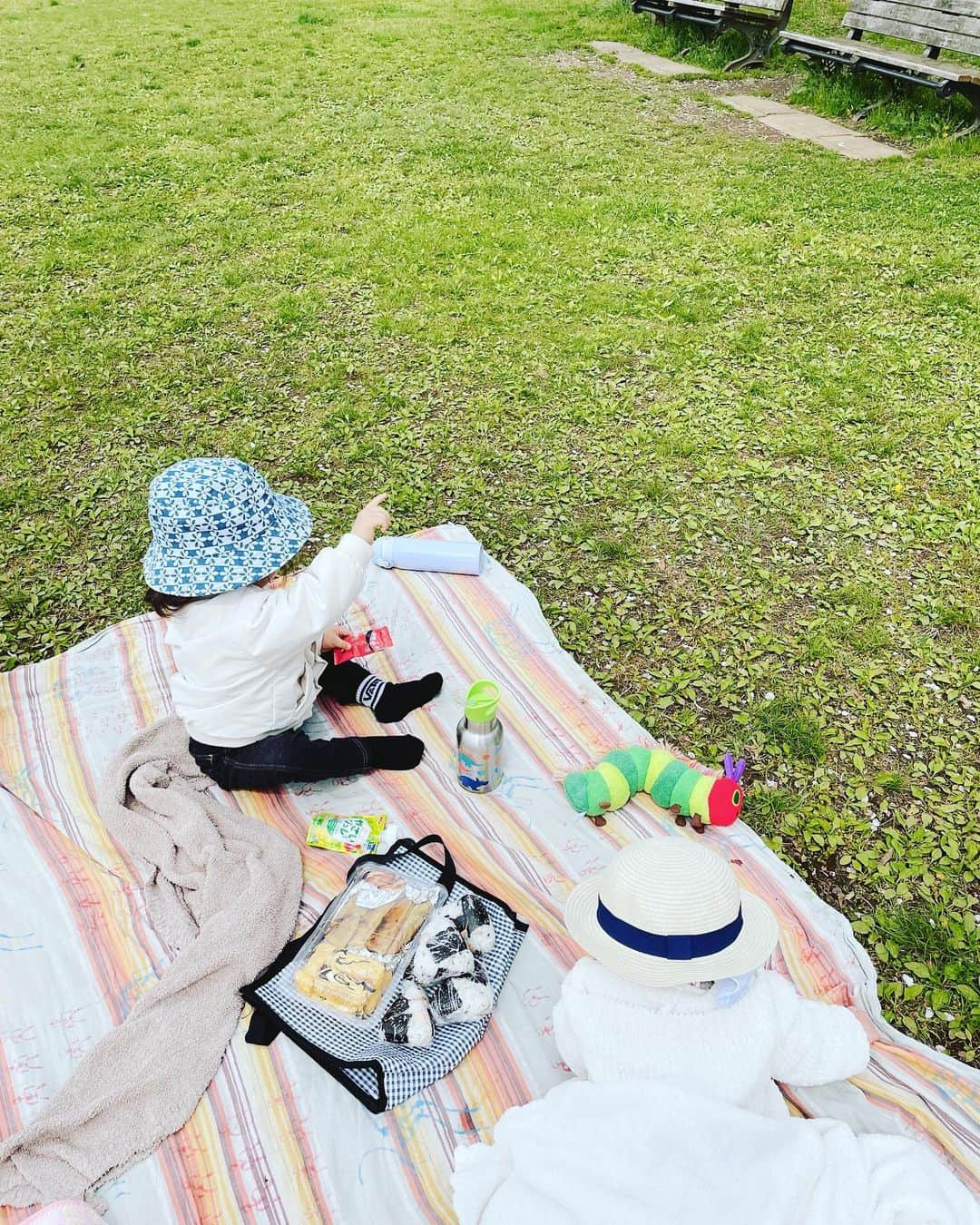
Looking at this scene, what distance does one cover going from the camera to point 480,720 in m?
2.86

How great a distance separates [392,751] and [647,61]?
10.9 meters

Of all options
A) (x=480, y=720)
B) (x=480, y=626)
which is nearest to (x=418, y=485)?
(x=480, y=626)

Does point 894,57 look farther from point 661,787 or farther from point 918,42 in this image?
point 661,787

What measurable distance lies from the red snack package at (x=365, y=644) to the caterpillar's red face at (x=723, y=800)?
1.40 meters

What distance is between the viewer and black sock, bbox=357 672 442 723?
10.7ft

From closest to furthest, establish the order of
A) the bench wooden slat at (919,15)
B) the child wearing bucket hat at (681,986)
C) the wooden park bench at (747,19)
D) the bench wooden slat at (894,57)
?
1. the child wearing bucket hat at (681,986)
2. the bench wooden slat at (894,57)
3. the bench wooden slat at (919,15)
4. the wooden park bench at (747,19)

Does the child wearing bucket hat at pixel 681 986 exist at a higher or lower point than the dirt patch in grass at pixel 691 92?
lower

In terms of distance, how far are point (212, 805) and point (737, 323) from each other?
4.54m

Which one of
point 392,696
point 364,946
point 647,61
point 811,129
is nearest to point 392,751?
point 392,696

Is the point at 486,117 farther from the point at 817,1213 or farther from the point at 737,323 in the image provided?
the point at 817,1213

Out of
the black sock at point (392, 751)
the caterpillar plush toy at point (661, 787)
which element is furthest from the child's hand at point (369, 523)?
the caterpillar plush toy at point (661, 787)

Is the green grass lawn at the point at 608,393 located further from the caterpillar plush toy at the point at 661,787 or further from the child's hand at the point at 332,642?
the child's hand at the point at 332,642

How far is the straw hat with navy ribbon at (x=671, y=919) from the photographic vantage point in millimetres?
1789

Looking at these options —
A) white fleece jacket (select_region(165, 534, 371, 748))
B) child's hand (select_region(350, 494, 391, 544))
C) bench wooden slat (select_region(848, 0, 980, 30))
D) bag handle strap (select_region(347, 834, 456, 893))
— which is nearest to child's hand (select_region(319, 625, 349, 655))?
white fleece jacket (select_region(165, 534, 371, 748))
